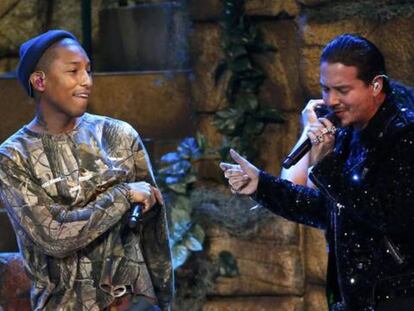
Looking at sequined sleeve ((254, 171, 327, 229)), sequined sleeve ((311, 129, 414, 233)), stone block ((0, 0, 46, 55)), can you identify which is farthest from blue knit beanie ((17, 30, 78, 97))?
stone block ((0, 0, 46, 55))

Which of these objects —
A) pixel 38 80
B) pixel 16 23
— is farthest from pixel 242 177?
pixel 16 23

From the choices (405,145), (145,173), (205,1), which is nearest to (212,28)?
(205,1)

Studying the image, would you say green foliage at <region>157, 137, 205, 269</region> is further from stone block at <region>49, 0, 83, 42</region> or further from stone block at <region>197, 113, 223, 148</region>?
stone block at <region>49, 0, 83, 42</region>

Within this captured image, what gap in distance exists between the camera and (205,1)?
5.40 meters

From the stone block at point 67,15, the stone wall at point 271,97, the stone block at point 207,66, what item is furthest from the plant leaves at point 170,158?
the stone block at point 67,15

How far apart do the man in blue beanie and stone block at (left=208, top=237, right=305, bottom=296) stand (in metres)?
2.01

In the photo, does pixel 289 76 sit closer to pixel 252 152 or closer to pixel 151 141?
pixel 252 152

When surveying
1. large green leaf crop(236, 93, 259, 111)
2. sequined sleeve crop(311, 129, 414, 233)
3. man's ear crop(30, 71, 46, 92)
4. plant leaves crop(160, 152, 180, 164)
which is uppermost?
man's ear crop(30, 71, 46, 92)

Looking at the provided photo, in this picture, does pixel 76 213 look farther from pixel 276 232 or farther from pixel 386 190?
pixel 276 232

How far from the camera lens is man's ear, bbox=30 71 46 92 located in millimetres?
3082

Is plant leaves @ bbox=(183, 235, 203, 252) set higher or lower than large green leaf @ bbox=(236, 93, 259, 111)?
lower

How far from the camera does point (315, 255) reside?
5066 millimetres

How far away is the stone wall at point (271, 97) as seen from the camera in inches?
191

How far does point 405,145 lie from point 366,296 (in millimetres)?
469
